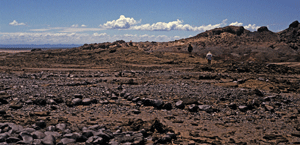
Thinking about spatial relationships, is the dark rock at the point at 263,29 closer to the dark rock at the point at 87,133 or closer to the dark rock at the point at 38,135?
the dark rock at the point at 87,133

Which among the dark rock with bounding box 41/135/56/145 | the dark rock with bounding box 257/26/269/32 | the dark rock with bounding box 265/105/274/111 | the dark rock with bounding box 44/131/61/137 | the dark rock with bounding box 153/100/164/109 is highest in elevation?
the dark rock with bounding box 257/26/269/32

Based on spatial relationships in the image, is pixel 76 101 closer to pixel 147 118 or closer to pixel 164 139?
pixel 147 118

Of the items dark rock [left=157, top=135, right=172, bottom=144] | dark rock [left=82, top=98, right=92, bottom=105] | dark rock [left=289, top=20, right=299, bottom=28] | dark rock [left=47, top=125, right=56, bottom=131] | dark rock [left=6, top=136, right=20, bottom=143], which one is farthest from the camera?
dark rock [left=289, top=20, right=299, bottom=28]

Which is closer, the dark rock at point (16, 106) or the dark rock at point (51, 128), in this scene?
the dark rock at point (51, 128)

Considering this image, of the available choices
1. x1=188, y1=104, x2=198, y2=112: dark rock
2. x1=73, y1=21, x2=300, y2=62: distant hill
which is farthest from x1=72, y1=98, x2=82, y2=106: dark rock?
x1=73, y1=21, x2=300, y2=62: distant hill

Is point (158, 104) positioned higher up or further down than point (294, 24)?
further down

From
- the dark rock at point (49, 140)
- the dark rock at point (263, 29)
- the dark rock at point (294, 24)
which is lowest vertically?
the dark rock at point (49, 140)

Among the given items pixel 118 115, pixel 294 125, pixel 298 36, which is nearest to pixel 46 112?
pixel 118 115

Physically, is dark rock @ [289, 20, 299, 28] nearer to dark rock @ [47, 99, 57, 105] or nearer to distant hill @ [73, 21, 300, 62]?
distant hill @ [73, 21, 300, 62]

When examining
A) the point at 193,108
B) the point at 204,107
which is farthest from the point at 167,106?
the point at 204,107

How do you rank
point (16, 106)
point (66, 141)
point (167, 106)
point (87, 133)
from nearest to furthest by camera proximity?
point (66, 141), point (87, 133), point (16, 106), point (167, 106)

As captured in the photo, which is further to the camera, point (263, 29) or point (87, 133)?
point (263, 29)

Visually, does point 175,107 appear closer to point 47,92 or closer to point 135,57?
point 47,92

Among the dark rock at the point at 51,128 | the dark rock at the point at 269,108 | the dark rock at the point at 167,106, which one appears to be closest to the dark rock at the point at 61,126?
the dark rock at the point at 51,128
